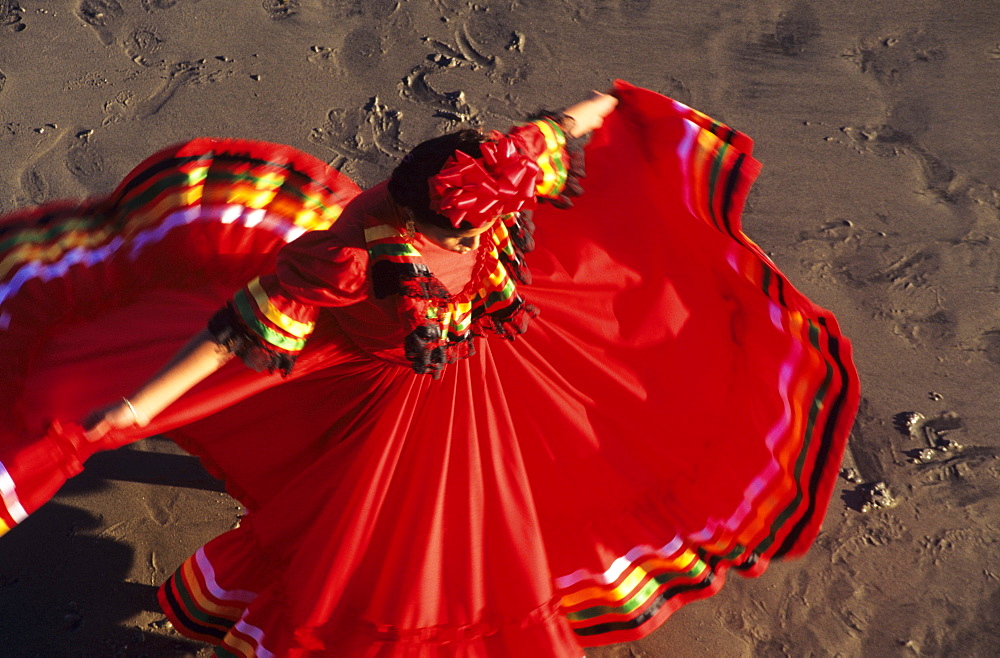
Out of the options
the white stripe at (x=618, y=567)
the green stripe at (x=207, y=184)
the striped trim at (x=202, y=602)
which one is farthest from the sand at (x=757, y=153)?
the green stripe at (x=207, y=184)

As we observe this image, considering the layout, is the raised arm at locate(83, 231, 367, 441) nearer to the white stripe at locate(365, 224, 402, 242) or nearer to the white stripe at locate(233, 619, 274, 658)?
the white stripe at locate(365, 224, 402, 242)

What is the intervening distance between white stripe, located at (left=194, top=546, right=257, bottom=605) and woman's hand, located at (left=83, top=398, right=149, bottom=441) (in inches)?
29.0

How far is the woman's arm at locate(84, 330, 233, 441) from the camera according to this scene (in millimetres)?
1601

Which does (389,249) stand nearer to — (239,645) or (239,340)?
(239,340)

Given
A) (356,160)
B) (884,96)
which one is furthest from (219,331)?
(884,96)

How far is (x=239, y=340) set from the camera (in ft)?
5.52

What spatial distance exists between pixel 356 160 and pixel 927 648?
2.96 metres

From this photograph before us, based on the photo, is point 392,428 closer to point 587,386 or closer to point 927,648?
point 587,386

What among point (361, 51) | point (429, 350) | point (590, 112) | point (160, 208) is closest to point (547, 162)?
point (590, 112)

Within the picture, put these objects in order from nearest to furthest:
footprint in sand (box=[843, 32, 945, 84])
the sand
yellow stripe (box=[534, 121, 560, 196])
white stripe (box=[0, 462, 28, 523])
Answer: white stripe (box=[0, 462, 28, 523])
yellow stripe (box=[534, 121, 560, 196])
the sand
footprint in sand (box=[843, 32, 945, 84])

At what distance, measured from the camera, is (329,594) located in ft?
6.63

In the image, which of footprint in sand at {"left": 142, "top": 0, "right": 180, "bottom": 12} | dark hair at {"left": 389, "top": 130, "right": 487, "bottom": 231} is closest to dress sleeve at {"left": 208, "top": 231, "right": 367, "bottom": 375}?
dark hair at {"left": 389, "top": 130, "right": 487, "bottom": 231}

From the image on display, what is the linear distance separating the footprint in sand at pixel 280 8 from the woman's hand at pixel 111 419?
334 centimetres

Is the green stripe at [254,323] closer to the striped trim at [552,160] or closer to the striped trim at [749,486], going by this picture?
the striped trim at [552,160]
